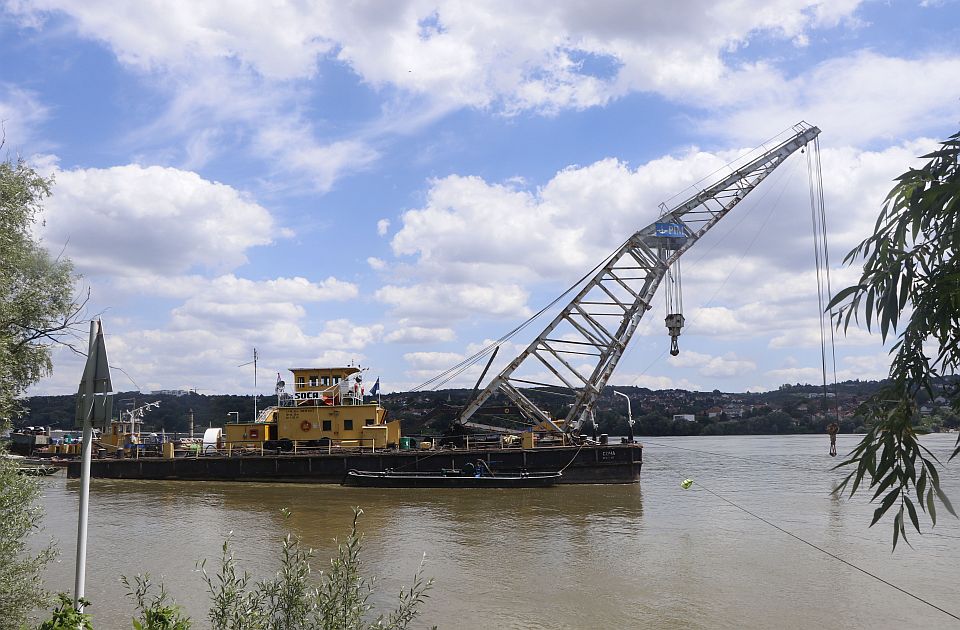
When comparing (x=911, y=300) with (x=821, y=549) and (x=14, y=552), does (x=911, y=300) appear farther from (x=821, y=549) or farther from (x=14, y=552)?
(x=821, y=549)

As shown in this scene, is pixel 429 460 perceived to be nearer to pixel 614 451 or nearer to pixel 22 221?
pixel 614 451

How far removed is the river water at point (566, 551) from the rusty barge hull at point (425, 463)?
1281 millimetres

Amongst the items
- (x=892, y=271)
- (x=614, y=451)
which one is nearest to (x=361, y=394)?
(x=614, y=451)

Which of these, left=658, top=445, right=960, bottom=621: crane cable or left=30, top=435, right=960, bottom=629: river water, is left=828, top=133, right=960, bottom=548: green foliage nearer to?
left=30, top=435, right=960, bottom=629: river water

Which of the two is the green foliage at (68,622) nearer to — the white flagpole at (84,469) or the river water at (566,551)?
the white flagpole at (84,469)

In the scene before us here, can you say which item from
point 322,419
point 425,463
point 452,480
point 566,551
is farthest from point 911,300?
point 322,419

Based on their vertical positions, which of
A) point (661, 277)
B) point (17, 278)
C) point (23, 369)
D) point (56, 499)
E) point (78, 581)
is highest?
point (661, 277)

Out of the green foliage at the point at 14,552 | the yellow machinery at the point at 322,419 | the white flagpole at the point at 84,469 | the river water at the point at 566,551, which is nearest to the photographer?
the white flagpole at the point at 84,469

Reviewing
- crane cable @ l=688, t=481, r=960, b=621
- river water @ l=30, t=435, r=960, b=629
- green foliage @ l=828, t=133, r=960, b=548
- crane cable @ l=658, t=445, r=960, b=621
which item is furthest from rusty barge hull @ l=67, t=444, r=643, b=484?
green foliage @ l=828, t=133, r=960, b=548

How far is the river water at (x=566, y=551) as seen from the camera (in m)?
13.5

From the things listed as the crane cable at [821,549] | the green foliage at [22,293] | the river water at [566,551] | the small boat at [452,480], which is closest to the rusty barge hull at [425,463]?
the small boat at [452,480]

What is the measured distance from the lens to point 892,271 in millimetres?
3879

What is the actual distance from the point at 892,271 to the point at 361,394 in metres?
36.1

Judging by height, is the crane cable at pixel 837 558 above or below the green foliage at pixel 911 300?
below
